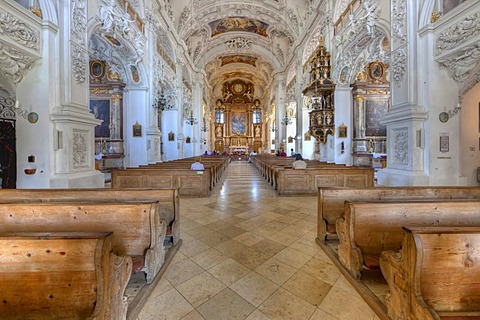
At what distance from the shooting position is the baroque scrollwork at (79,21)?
506cm

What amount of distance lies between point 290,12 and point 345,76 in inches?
277

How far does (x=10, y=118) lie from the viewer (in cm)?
552

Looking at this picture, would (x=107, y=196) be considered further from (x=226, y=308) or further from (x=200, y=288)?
(x=226, y=308)

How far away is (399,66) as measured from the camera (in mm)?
5430

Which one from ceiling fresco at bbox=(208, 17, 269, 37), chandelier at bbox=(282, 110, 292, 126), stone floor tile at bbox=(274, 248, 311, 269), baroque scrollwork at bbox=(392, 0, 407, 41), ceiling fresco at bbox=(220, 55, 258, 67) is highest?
ceiling fresco at bbox=(220, 55, 258, 67)

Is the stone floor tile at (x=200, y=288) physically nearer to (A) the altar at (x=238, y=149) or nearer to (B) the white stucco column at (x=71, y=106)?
(B) the white stucco column at (x=71, y=106)

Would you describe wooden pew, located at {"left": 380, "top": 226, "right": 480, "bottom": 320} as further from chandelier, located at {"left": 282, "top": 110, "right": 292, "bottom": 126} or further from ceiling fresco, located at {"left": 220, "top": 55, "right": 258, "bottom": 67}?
ceiling fresco, located at {"left": 220, "top": 55, "right": 258, "bottom": 67}

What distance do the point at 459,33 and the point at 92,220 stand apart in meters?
6.86

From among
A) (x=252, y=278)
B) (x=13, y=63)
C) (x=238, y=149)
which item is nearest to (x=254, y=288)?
(x=252, y=278)

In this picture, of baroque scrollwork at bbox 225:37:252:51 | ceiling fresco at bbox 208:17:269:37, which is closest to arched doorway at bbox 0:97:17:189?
ceiling fresco at bbox 208:17:269:37

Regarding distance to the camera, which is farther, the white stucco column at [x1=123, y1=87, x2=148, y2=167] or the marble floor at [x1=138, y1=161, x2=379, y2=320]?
the white stucco column at [x1=123, y1=87, x2=148, y2=167]

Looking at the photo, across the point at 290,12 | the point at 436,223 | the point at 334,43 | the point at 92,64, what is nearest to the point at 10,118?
the point at 92,64

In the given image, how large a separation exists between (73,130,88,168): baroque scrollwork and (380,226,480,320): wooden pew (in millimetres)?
6079

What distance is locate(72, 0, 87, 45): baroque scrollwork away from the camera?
5.06 metres
